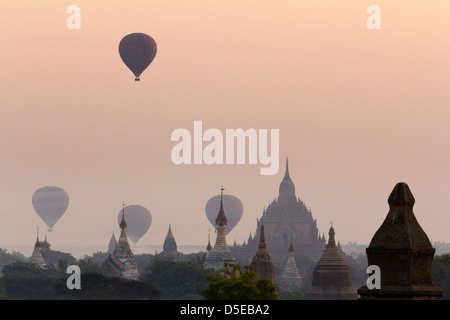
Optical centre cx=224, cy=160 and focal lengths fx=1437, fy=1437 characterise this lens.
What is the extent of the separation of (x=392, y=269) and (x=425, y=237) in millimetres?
1904

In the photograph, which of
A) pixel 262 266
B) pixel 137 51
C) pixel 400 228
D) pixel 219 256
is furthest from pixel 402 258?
pixel 219 256

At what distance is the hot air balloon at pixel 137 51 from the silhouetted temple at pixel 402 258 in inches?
4388

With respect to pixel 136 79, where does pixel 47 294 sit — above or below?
below

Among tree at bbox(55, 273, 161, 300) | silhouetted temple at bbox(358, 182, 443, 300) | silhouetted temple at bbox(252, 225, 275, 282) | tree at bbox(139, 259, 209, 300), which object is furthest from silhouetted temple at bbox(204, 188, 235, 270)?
silhouetted temple at bbox(358, 182, 443, 300)

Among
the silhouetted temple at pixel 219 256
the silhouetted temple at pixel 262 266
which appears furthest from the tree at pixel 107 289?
the silhouetted temple at pixel 219 256

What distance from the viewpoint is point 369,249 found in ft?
182

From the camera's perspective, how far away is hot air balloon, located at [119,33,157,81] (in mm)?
167000

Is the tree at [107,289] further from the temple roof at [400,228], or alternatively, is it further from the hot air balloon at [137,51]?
the temple roof at [400,228]

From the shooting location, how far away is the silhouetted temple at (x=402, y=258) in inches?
2165

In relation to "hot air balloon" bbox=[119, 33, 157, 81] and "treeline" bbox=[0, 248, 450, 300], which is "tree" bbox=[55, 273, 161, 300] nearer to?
"treeline" bbox=[0, 248, 450, 300]
